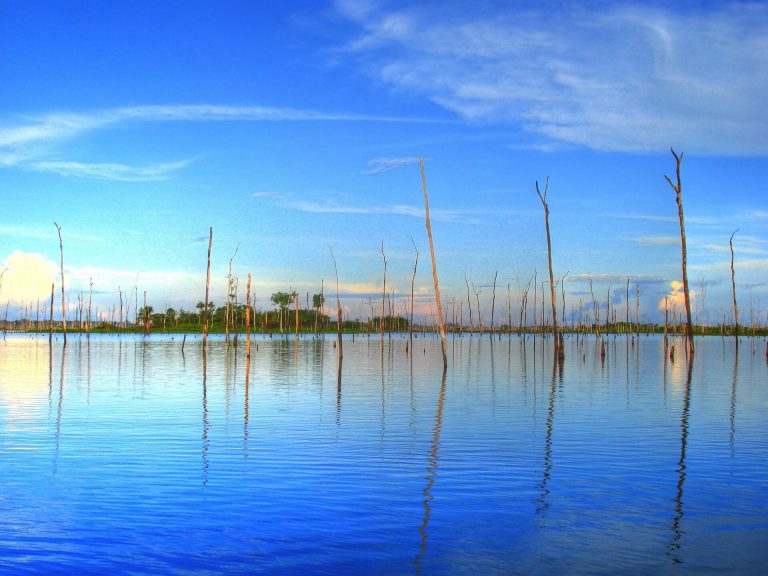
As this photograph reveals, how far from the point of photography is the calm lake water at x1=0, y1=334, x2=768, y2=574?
686 centimetres

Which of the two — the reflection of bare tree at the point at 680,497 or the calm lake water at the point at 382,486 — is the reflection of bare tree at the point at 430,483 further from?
the reflection of bare tree at the point at 680,497

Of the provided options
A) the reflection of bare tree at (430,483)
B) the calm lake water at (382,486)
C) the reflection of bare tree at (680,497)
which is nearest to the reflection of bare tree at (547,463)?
the calm lake water at (382,486)

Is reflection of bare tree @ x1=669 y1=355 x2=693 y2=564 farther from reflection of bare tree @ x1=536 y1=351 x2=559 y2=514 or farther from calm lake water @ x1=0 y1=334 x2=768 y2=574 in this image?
reflection of bare tree @ x1=536 y1=351 x2=559 y2=514

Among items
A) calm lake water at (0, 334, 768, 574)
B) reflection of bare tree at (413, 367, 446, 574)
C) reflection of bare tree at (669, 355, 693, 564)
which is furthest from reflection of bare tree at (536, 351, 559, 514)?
reflection of bare tree at (669, 355, 693, 564)

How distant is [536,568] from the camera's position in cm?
655

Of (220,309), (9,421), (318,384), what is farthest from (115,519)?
(220,309)

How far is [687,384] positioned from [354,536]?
77.7ft

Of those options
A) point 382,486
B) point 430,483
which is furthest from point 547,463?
point 382,486

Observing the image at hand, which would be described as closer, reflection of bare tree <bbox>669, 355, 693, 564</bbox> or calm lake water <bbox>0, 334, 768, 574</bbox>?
calm lake water <bbox>0, 334, 768, 574</bbox>

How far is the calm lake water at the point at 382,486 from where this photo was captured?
686cm

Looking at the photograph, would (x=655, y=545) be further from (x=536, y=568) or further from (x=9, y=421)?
(x=9, y=421)

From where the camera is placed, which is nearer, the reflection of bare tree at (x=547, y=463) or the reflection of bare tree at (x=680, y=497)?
the reflection of bare tree at (x=680, y=497)

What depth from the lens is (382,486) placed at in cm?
970

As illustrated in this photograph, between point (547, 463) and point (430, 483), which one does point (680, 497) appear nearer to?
point (547, 463)
